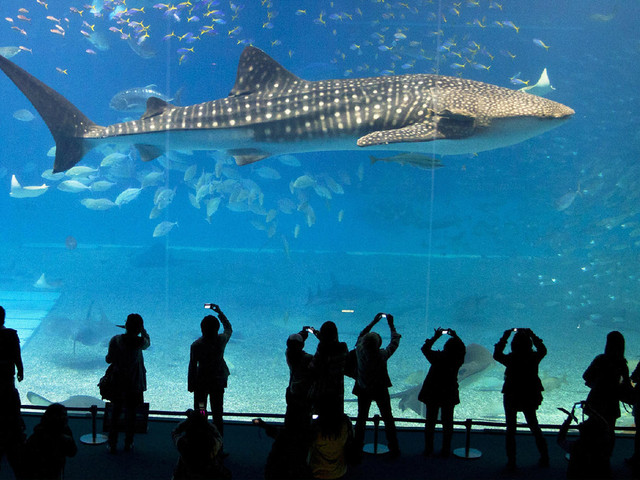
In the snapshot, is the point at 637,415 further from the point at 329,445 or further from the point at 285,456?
the point at 285,456

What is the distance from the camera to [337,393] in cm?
304

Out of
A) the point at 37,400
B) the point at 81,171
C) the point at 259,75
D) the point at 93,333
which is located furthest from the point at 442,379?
the point at 81,171

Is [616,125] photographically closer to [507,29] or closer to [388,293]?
[507,29]

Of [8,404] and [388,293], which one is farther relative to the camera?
[388,293]

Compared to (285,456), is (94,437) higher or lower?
lower

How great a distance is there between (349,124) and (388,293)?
12452 mm

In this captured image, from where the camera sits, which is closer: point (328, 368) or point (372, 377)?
point (328, 368)

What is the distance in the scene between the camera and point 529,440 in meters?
3.68

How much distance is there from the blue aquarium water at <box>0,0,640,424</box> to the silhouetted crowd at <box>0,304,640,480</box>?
2367mm

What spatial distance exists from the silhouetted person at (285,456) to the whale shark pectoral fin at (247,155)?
14.2 feet

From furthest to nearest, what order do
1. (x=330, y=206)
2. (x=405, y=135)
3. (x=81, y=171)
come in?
(x=330, y=206), (x=81, y=171), (x=405, y=135)

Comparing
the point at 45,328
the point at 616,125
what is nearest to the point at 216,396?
the point at 45,328

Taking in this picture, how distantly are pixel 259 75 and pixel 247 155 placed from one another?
1.01m

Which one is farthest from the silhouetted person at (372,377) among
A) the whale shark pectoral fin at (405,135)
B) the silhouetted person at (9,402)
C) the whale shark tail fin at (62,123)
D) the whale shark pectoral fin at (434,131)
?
the whale shark tail fin at (62,123)
